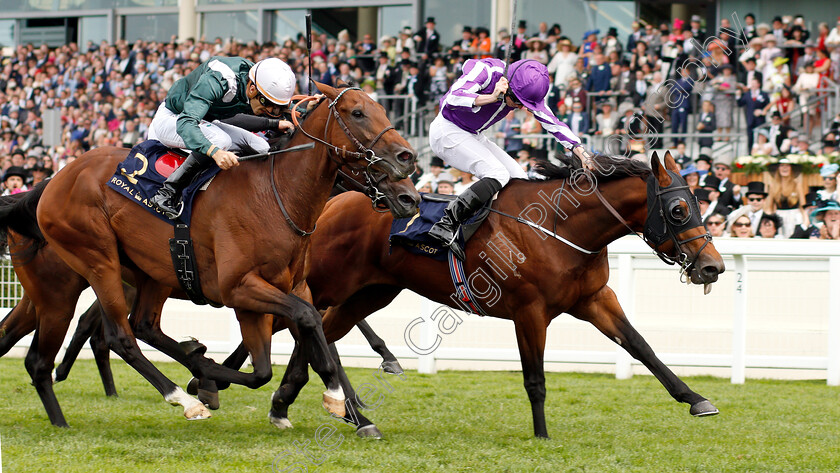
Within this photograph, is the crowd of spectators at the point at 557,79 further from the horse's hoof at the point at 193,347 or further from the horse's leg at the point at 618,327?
the horse's hoof at the point at 193,347

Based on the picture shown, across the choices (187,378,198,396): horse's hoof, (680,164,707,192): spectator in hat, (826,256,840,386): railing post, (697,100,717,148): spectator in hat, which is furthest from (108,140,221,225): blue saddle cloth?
(697,100,717,148): spectator in hat

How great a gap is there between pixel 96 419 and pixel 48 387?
1.31ft

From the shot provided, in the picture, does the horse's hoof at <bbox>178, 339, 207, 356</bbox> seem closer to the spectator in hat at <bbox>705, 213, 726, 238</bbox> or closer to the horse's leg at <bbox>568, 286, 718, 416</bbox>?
the horse's leg at <bbox>568, 286, 718, 416</bbox>

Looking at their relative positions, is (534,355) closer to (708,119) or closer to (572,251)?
(572,251)

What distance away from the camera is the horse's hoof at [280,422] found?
546cm

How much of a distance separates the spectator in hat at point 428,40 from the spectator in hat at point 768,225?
305 inches

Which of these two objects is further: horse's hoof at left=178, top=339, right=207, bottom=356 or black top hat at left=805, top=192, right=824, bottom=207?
black top hat at left=805, top=192, right=824, bottom=207

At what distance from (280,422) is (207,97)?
1895mm

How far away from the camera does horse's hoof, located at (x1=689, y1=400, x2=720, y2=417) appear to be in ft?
16.5

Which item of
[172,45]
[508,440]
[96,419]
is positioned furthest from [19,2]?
[508,440]

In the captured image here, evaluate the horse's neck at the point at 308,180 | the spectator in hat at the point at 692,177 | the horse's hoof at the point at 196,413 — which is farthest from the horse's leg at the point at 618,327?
the spectator in hat at the point at 692,177

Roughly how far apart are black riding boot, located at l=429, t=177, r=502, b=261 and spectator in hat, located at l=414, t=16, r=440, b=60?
1031 cm

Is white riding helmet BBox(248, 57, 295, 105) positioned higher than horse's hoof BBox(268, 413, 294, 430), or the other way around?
white riding helmet BBox(248, 57, 295, 105)

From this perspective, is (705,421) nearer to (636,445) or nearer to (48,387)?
(636,445)
